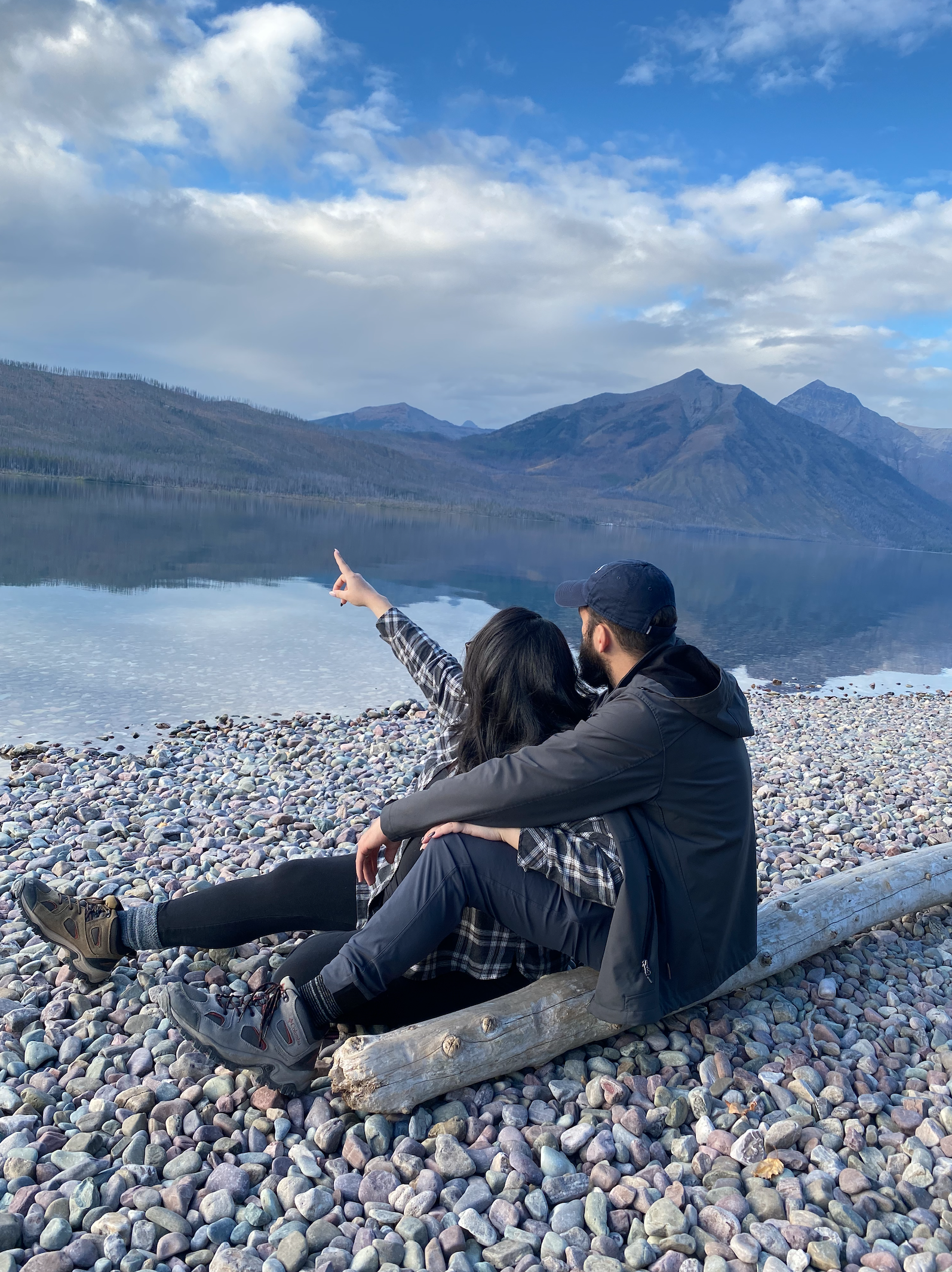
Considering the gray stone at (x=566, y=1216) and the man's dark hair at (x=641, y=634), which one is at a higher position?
the man's dark hair at (x=641, y=634)

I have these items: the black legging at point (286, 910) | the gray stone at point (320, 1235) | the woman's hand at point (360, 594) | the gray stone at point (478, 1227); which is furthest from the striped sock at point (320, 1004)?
the woman's hand at point (360, 594)

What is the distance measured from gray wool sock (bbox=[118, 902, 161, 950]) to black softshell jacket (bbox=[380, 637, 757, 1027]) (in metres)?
1.39

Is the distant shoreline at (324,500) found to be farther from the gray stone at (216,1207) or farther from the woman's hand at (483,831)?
the gray stone at (216,1207)

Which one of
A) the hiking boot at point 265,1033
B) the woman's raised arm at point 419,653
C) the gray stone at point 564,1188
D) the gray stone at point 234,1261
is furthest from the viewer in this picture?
the woman's raised arm at point 419,653

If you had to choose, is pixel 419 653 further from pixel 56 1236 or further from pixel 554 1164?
pixel 56 1236

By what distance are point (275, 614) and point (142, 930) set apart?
19.0 meters

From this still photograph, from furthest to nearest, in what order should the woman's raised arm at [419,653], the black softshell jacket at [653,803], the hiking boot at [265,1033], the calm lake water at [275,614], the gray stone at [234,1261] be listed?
the calm lake water at [275,614], the woman's raised arm at [419,653], the hiking boot at [265,1033], the black softshell jacket at [653,803], the gray stone at [234,1261]

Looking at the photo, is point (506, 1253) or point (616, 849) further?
point (616, 849)

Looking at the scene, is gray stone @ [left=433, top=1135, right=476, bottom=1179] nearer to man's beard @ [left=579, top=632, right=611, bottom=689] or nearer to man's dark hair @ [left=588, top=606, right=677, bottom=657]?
man's beard @ [left=579, top=632, right=611, bottom=689]

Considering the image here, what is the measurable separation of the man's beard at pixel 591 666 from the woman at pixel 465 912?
0.19ft

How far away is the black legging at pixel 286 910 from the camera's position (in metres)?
3.57

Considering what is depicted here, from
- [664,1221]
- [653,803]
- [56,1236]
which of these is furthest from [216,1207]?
[653,803]

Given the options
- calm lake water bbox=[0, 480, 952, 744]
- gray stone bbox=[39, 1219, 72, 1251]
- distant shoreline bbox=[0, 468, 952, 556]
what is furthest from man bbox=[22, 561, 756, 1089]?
distant shoreline bbox=[0, 468, 952, 556]

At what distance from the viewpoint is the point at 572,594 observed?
3.67 m
